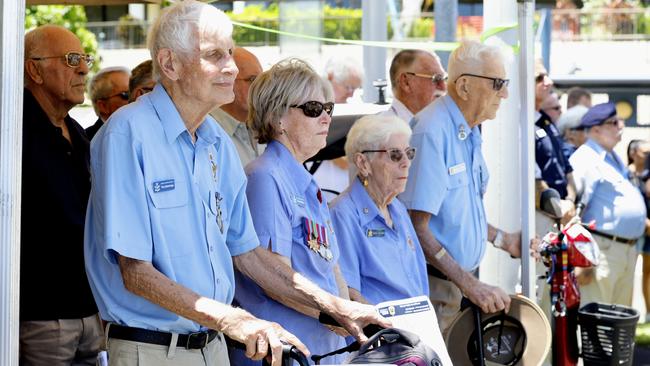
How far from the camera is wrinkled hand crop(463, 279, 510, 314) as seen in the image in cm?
496

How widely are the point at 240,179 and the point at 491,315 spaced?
6.24 feet

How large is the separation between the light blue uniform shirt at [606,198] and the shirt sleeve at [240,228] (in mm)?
5347

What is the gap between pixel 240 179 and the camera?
3553 mm

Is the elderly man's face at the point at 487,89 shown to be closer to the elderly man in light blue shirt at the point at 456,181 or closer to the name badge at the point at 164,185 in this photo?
the elderly man in light blue shirt at the point at 456,181

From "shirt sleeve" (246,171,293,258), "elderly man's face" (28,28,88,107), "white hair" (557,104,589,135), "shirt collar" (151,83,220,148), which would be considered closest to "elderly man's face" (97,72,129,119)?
"elderly man's face" (28,28,88,107)

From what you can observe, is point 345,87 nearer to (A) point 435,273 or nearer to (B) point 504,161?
(B) point 504,161

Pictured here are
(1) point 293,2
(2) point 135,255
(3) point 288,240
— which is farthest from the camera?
(1) point 293,2

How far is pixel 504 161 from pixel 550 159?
7.20 ft

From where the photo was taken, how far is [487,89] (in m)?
5.30

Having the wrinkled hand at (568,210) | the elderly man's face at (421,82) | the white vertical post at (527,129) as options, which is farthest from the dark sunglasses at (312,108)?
the wrinkled hand at (568,210)

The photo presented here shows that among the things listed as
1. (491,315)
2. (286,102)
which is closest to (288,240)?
(286,102)

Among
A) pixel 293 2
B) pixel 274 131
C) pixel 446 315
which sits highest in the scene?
pixel 293 2

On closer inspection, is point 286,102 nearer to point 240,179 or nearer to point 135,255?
point 240,179

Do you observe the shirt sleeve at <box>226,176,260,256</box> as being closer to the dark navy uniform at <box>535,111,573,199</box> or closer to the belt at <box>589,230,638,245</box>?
the dark navy uniform at <box>535,111,573,199</box>
